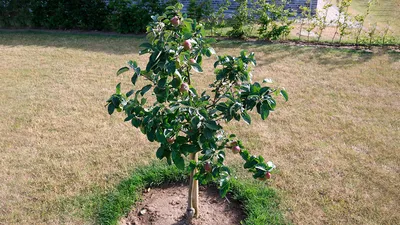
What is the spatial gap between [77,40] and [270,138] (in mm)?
5579

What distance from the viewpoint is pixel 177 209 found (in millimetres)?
2920

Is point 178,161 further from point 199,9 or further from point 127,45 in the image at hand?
point 199,9

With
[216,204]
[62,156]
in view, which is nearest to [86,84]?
[62,156]

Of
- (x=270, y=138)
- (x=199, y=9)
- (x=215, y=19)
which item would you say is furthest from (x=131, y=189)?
(x=215, y=19)

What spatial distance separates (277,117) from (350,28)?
189 inches

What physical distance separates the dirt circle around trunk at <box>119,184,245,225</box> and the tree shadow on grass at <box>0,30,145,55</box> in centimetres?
432

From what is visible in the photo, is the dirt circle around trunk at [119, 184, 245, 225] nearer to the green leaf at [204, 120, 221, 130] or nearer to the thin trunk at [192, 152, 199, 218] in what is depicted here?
the thin trunk at [192, 152, 199, 218]

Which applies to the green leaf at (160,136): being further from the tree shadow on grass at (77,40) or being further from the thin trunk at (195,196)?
the tree shadow on grass at (77,40)

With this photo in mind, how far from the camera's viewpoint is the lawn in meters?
3.01

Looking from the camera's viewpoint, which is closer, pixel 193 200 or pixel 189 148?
pixel 189 148

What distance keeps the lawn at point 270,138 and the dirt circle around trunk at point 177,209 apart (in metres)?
0.37

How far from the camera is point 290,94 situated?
4969mm

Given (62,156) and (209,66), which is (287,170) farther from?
(209,66)

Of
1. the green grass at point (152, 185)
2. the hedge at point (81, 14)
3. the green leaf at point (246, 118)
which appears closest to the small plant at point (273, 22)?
the hedge at point (81, 14)
